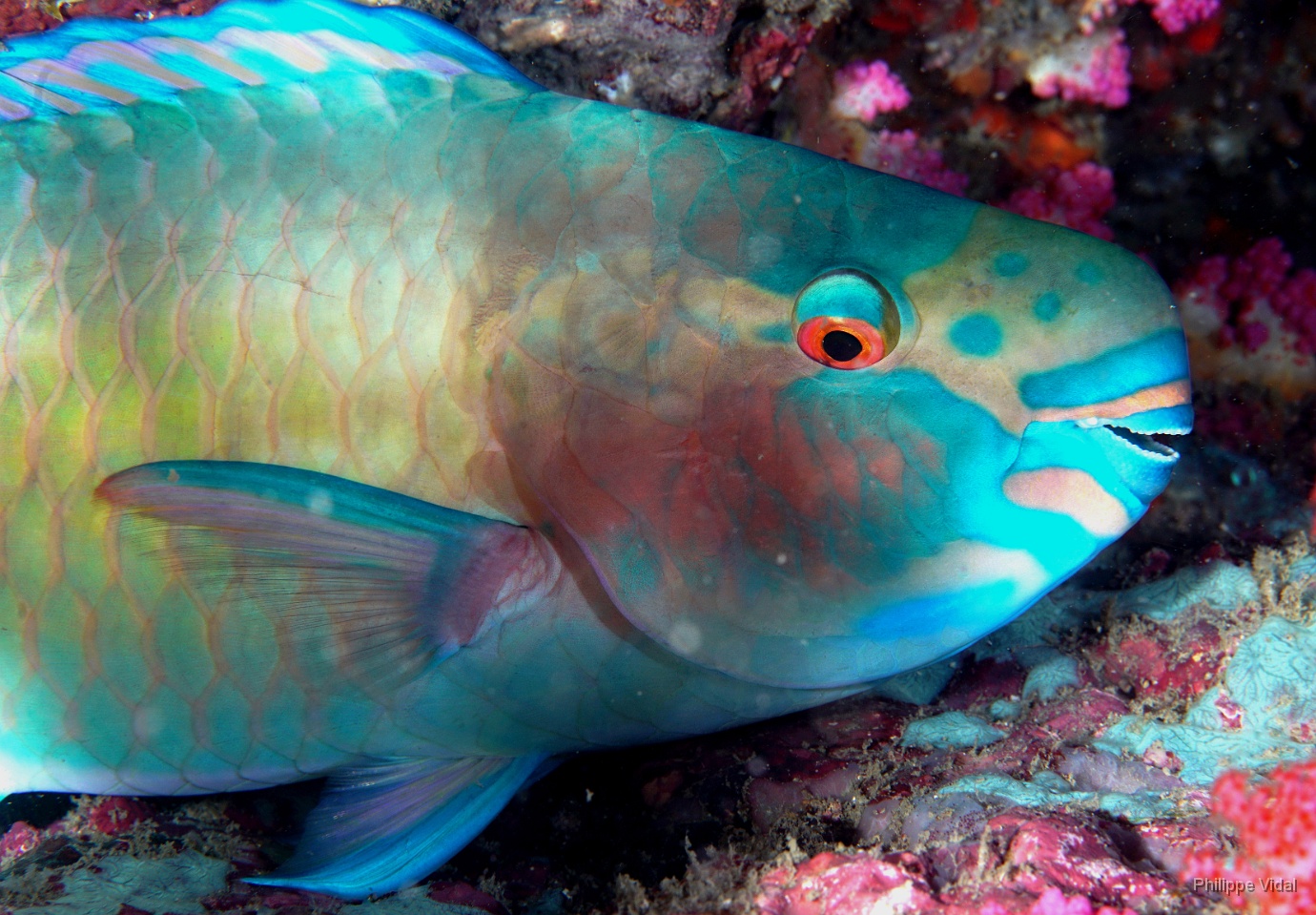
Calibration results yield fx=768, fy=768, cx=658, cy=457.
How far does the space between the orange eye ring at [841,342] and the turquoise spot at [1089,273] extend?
40 cm

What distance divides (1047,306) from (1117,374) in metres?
0.18

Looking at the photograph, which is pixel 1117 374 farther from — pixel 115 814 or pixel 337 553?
pixel 115 814

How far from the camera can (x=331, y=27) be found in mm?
2021

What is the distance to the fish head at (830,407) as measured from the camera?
1.51m

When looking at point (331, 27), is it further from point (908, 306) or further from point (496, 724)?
point (496, 724)

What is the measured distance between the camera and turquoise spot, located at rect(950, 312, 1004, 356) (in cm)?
153

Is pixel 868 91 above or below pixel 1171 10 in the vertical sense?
below

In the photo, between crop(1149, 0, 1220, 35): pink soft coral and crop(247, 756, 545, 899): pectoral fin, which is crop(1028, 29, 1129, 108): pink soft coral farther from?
crop(247, 756, 545, 899): pectoral fin

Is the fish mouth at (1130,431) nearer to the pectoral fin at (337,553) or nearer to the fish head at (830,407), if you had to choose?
the fish head at (830,407)

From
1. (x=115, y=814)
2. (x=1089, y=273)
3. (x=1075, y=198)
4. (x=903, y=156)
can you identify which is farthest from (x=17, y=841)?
(x=1075, y=198)

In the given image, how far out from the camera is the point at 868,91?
11.5 feet

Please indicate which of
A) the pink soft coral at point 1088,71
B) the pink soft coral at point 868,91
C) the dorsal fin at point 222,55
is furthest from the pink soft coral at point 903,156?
the dorsal fin at point 222,55

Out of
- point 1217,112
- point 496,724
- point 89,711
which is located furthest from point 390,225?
point 1217,112

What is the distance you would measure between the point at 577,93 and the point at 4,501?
2179 mm
